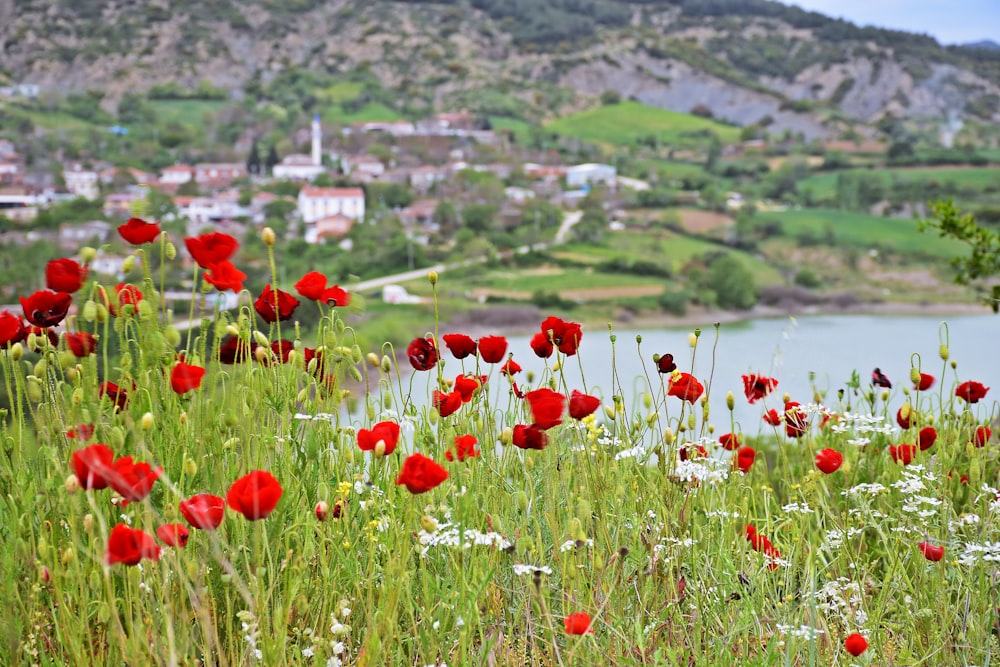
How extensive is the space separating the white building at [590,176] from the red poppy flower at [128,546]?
44027 mm

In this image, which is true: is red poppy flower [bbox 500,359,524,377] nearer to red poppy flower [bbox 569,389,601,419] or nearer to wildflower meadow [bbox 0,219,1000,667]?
wildflower meadow [bbox 0,219,1000,667]

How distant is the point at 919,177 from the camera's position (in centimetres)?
4316

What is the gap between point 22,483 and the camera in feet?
4.65

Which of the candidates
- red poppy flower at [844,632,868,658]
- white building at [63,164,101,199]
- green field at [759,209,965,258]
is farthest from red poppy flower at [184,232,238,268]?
white building at [63,164,101,199]

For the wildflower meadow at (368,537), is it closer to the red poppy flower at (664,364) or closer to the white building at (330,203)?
the red poppy flower at (664,364)

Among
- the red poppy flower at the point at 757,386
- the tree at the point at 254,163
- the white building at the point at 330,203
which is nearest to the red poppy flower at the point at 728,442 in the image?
the red poppy flower at the point at 757,386

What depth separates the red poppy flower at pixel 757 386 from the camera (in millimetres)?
2020

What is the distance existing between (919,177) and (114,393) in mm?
48023

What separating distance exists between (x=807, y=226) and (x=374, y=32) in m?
42.6

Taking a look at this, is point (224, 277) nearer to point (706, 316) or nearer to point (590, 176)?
point (706, 316)

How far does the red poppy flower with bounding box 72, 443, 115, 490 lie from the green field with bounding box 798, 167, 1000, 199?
4553 cm

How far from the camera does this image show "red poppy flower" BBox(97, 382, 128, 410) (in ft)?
4.97

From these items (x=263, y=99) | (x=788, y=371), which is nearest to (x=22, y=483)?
(x=788, y=371)

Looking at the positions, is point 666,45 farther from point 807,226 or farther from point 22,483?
point 22,483
